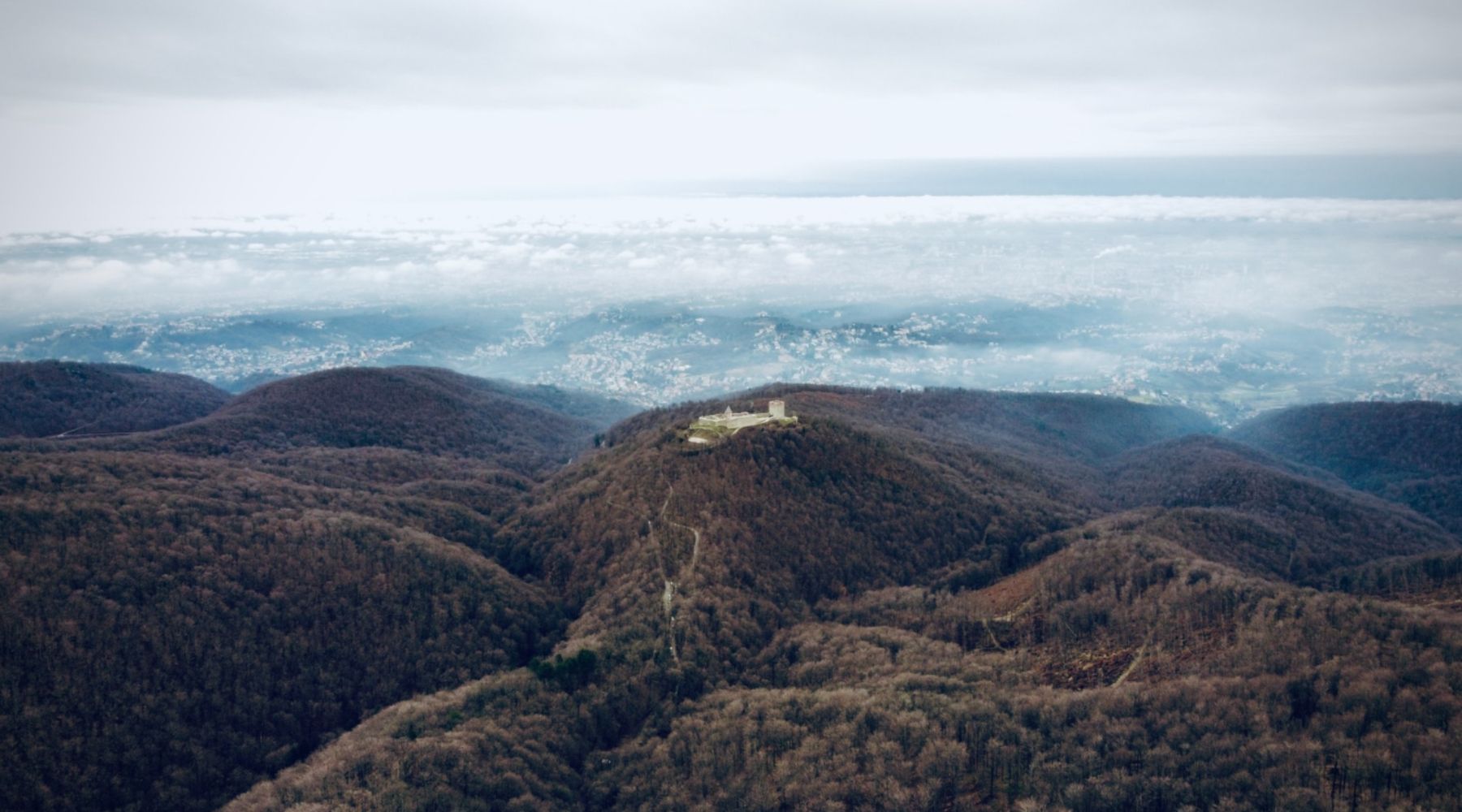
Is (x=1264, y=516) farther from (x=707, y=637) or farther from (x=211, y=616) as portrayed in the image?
(x=211, y=616)

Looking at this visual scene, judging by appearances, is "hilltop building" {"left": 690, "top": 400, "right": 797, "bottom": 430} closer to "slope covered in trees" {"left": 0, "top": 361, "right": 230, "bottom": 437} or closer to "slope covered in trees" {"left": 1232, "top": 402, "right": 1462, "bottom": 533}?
"slope covered in trees" {"left": 1232, "top": 402, "right": 1462, "bottom": 533}

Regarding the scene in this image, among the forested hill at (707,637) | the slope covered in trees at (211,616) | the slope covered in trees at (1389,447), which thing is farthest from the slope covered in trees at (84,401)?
the slope covered in trees at (1389,447)

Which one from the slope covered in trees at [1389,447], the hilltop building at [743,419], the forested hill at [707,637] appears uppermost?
the hilltop building at [743,419]

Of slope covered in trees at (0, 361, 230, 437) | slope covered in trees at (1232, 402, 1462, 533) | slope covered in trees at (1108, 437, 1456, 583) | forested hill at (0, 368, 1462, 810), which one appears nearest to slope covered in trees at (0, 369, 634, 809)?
forested hill at (0, 368, 1462, 810)

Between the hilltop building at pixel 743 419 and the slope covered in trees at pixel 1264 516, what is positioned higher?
the hilltop building at pixel 743 419

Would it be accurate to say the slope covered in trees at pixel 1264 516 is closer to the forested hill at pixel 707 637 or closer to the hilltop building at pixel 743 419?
the forested hill at pixel 707 637

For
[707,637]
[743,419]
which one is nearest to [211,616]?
[707,637]

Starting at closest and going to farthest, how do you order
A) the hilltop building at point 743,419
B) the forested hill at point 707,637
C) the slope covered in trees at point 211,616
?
the forested hill at point 707,637 → the slope covered in trees at point 211,616 → the hilltop building at point 743,419
